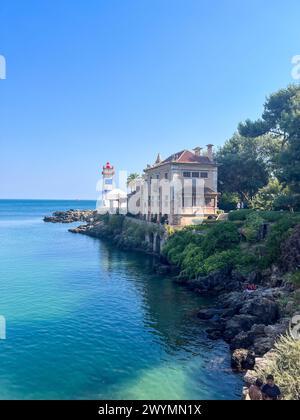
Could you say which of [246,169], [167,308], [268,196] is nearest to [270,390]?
[167,308]

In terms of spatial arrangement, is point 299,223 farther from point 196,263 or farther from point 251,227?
point 196,263

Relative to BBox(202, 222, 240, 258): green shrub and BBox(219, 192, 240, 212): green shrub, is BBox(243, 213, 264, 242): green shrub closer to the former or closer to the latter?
BBox(202, 222, 240, 258): green shrub

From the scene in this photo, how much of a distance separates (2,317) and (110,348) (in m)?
9.83

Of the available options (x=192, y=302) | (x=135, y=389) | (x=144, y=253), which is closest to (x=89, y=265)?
Result: (x=144, y=253)

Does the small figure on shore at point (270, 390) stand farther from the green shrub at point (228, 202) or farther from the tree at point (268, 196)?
the green shrub at point (228, 202)

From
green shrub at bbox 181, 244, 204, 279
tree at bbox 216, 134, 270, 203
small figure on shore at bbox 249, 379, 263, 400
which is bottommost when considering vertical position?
small figure on shore at bbox 249, 379, 263, 400

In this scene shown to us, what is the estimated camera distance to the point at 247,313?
74.9 feet

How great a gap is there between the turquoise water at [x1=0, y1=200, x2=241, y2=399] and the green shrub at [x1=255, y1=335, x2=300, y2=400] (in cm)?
194

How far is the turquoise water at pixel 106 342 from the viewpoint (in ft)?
51.8

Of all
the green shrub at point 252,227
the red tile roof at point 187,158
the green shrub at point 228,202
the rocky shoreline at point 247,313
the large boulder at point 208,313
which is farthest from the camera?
the green shrub at point 228,202

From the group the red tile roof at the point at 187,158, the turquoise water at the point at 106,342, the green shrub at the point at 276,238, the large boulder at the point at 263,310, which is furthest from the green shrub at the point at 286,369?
the red tile roof at the point at 187,158

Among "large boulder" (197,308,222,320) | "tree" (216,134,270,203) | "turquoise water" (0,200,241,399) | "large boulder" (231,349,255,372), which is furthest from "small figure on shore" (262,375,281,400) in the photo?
"tree" (216,134,270,203)

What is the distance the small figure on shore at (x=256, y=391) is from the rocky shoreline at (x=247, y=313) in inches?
36.5

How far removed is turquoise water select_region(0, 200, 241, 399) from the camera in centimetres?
1579
